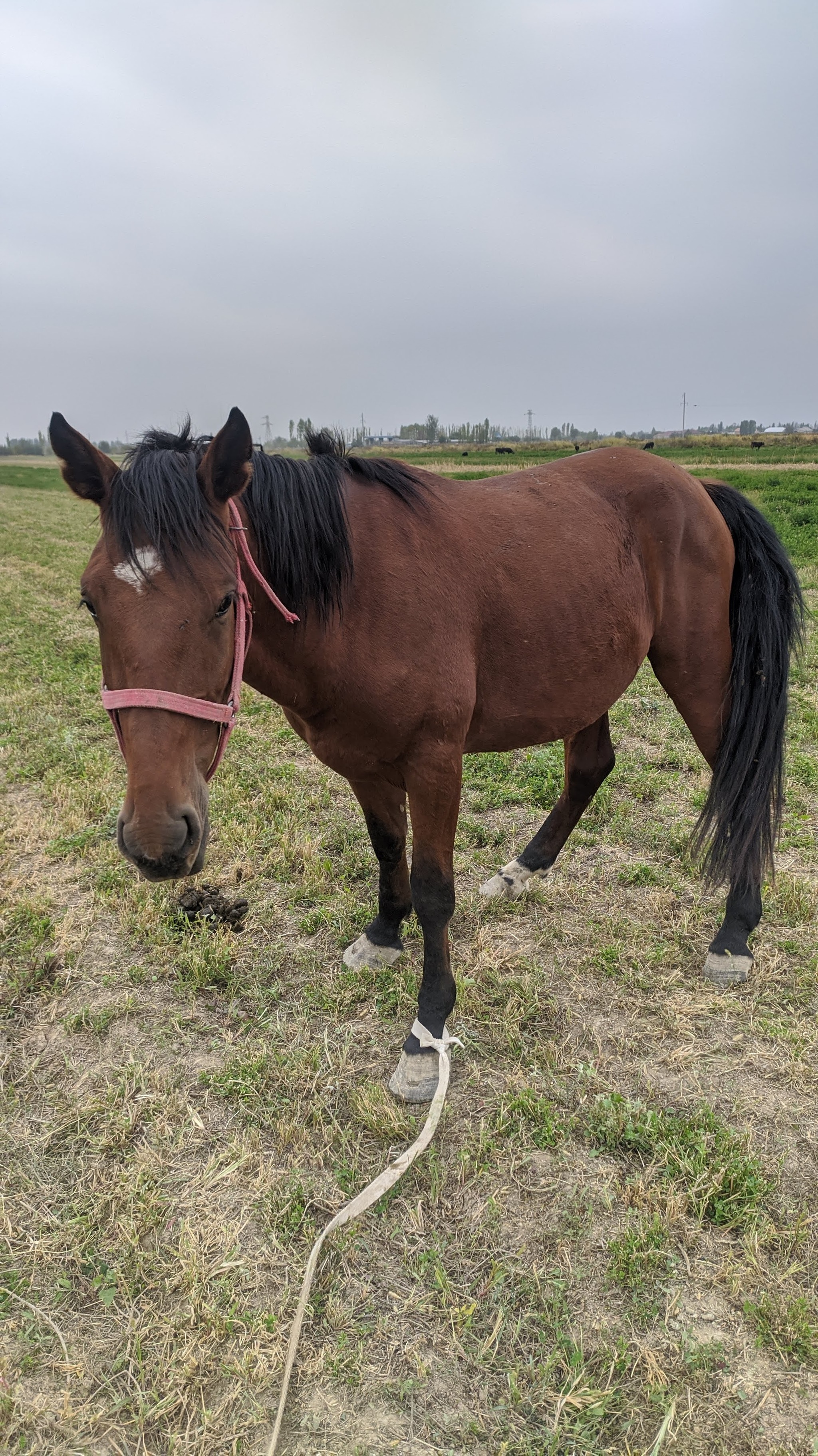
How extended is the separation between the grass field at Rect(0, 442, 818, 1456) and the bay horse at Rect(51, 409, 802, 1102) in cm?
32

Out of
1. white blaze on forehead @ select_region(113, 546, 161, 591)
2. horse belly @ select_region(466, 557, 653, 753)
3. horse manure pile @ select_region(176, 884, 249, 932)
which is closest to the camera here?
white blaze on forehead @ select_region(113, 546, 161, 591)

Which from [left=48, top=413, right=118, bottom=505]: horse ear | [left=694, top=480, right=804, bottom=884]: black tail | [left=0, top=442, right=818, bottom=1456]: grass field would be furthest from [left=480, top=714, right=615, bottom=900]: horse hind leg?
[left=48, top=413, right=118, bottom=505]: horse ear

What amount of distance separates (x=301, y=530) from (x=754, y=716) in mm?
2351

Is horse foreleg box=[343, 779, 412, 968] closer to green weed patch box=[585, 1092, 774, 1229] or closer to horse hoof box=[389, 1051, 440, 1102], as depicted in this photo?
horse hoof box=[389, 1051, 440, 1102]

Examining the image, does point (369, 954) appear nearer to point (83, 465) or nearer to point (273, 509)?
point (273, 509)

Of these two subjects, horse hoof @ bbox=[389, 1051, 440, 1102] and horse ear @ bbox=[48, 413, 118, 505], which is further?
horse hoof @ bbox=[389, 1051, 440, 1102]

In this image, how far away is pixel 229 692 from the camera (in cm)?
199

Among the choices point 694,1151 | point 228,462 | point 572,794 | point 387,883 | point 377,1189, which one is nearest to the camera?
point 228,462

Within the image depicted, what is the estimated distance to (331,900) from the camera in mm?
3732

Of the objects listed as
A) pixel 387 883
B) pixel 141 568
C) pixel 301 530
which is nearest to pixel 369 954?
pixel 387 883

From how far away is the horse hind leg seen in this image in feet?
12.5

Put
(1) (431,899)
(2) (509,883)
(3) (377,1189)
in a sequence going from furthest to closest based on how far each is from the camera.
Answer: (2) (509,883), (1) (431,899), (3) (377,1189)

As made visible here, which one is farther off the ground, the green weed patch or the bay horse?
the bay horse

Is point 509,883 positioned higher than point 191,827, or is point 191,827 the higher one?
point 191,827
